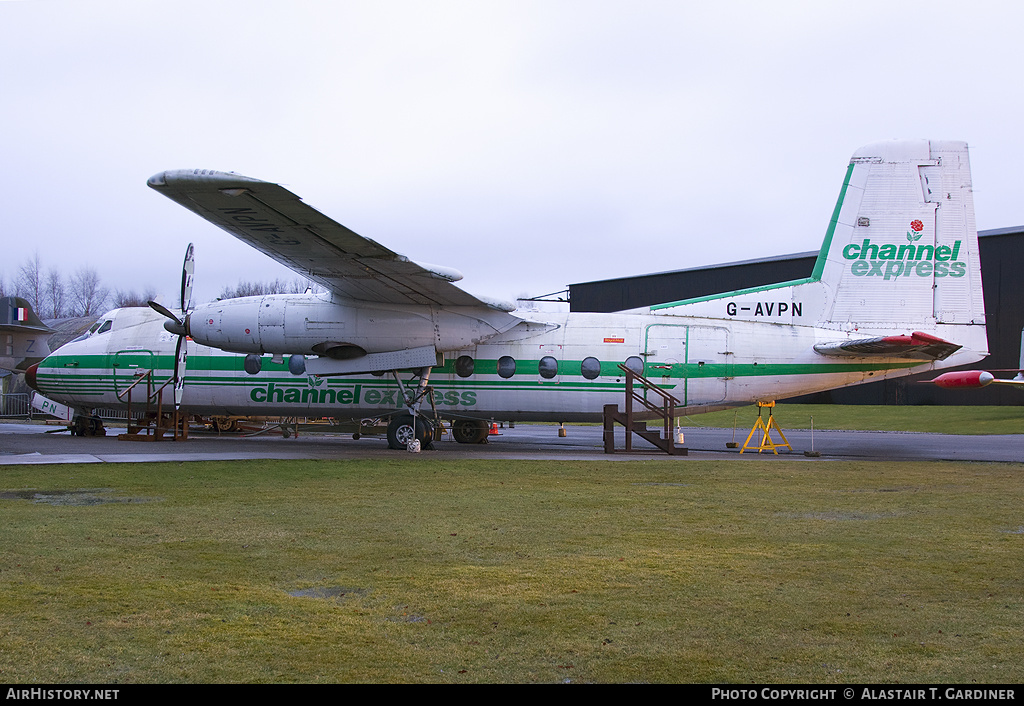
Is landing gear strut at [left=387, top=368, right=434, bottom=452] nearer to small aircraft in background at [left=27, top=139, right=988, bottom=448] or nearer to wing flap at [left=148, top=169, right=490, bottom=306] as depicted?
small aircraft in background at [left=27, top=139, right=988, bottom=448]

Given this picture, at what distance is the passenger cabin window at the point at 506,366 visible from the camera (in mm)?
21078

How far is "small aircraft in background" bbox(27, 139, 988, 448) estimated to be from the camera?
1895 centimetres

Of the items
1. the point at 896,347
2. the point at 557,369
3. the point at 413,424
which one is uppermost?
the point at 896,347

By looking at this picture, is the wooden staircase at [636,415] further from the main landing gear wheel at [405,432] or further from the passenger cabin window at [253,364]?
the passenger cabin window at [253,364]

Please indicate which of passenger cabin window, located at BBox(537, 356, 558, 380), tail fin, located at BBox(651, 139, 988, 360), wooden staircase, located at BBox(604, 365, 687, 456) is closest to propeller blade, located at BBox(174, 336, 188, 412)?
passenger cabin window, located at BBox(537, 356, 558, 380)

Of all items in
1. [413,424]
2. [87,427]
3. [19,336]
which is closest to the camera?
[413,424]

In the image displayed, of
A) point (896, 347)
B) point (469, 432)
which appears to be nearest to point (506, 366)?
point (469, 432)

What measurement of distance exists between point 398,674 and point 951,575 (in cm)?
453

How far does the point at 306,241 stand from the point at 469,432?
8.84 metres

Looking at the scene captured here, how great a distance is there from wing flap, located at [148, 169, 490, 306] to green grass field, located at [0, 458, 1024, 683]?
5.16 m

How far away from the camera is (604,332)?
20859 mm

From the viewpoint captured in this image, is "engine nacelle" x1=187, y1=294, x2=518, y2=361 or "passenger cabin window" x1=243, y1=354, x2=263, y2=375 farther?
"passenger cabin window" x1=243, y1=354, x2=263, y2=375

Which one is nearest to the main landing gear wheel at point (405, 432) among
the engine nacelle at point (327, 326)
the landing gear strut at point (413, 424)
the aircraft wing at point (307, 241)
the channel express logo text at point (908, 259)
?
the landing gear strut at point (413, 424)

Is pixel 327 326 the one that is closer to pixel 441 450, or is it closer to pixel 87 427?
pixel 441 450
